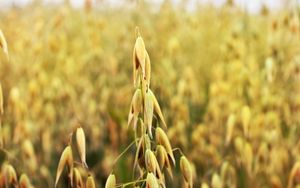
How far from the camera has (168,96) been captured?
2.62 m

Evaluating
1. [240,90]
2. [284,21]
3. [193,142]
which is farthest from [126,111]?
[284,21]

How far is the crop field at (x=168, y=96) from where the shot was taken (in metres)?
2.12

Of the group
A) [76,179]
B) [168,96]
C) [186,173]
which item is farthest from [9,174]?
[168,96]

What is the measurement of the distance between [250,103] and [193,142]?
0.88 ft

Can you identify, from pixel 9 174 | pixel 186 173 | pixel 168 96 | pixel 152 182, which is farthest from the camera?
pixel 168 96

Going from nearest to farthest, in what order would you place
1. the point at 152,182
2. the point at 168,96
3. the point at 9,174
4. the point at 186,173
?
the point at 152,182
the point at 186,173
the point at 9,174
the point at 168,96

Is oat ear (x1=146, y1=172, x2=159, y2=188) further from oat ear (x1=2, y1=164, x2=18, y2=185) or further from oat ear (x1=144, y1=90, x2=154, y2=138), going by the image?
oat ear (x1=2, y1=164, x2=18, y2=185)

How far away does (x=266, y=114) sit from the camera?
7.46 feet

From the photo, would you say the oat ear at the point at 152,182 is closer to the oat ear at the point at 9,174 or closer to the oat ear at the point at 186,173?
the oat ear at the point at 186,173

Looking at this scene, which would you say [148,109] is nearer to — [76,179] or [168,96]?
[76,179]

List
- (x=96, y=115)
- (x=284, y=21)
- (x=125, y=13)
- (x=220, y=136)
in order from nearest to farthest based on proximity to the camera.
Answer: (x=284, y=21) < (x=220, y=136) < (x=96, y=115) < (x=125, y=13)

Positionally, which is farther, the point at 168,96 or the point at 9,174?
the point at 168,96

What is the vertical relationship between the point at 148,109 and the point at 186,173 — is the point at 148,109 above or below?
above

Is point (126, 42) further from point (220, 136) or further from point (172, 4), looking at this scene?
point (220, 136)
